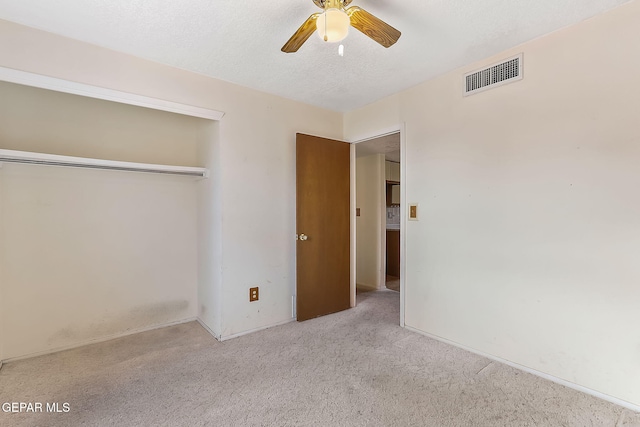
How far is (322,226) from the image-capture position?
3.22 m

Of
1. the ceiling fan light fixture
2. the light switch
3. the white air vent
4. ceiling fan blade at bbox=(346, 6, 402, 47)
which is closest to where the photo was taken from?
the ceiling fan light fixture

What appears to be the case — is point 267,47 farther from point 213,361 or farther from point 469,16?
point 213,361

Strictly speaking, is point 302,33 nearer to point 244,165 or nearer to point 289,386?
point 244,165

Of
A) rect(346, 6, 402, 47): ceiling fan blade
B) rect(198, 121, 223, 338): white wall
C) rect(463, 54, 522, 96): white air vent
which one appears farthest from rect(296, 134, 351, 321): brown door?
rect(346, 6, 402, 47): ceiling fan blade

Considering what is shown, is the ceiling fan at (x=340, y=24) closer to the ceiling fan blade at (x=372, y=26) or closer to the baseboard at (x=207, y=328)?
the ceiling fan blade at (x=372, y=26)

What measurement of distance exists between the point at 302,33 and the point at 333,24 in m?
0.31

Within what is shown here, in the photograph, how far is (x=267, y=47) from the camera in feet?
7.00

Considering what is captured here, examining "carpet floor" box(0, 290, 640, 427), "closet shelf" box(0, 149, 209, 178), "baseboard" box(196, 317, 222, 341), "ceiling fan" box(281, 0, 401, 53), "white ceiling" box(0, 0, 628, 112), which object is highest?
"white ceiling" box(0, 0, 628, 112)

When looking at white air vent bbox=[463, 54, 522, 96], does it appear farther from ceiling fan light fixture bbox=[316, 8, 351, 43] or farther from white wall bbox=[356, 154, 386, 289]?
white wall bbox=[356, 154, 386, 289]

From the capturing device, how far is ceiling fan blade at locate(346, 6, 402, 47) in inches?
59.4

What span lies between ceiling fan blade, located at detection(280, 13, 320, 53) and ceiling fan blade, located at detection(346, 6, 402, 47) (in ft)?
0.63

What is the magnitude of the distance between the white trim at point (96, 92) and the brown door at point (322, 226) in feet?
3.35

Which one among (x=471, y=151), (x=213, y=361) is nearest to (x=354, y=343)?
(x=213, y=361)

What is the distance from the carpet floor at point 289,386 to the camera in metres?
1.63
